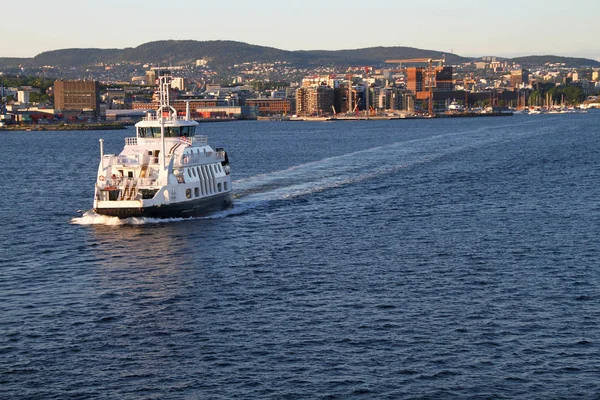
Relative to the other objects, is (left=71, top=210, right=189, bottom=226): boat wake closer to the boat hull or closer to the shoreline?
the boat hull

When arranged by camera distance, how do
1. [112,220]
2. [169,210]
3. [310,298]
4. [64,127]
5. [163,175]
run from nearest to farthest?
1. [310,298]
2. [112,220]
3. [169,210]
4. [163,175]
5. [64,127]

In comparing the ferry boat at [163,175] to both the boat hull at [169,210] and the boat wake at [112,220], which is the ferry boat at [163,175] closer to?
the boat hull at [169,210]

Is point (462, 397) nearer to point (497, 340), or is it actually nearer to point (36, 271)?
point (497, 340)

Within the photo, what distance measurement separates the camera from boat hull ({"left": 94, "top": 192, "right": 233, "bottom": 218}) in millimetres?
40750


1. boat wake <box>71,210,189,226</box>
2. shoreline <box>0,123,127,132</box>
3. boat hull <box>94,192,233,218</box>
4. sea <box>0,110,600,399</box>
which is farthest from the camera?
shoreline <box>0,123,127,132</box>

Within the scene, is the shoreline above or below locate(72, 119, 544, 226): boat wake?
below

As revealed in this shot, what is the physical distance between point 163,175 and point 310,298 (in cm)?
1585

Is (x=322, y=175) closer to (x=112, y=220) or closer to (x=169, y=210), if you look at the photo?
(x=169, y=210)

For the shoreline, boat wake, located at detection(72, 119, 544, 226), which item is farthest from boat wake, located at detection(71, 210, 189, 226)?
the shoreline

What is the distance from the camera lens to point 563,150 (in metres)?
85.6

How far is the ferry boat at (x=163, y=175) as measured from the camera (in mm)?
41062

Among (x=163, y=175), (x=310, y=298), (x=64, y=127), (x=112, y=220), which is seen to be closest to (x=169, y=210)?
(x=163, y=175)

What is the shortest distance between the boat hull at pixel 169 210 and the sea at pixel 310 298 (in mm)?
546

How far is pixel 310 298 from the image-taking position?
27594mm
